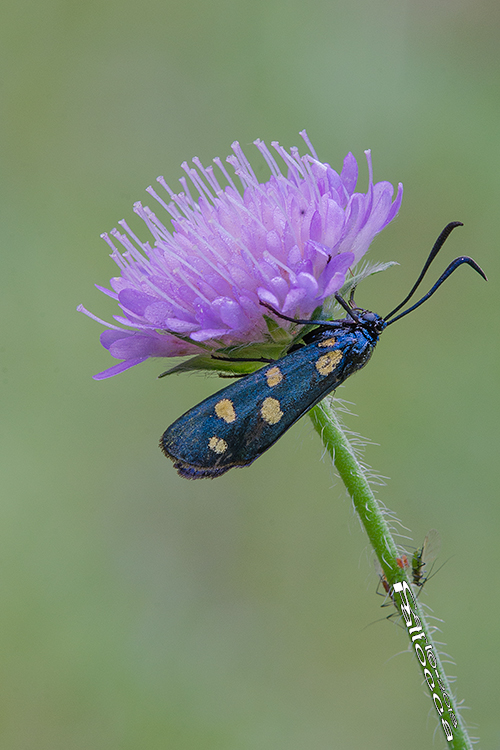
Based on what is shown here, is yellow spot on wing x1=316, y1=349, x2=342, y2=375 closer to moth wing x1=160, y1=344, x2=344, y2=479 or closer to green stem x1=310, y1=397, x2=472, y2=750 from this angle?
moth wing x1=160, y1=344, x2=344, y2=479

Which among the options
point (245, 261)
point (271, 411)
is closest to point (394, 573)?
point (271, 411)

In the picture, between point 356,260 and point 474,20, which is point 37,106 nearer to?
point 474,20

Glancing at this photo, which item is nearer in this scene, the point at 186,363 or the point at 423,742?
the point at 186,363

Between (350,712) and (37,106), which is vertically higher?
(37,106)

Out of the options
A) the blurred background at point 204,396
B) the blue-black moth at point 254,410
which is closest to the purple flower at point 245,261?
the blue-black moth at point 254,410

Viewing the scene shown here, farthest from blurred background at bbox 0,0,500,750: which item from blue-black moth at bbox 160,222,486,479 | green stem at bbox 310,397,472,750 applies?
blue-black moth at bbox 160,222,486,479

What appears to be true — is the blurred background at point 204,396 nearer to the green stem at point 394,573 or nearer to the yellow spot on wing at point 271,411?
the green stem at point 394,573

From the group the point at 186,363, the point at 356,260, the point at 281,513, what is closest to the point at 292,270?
the point at 356,260

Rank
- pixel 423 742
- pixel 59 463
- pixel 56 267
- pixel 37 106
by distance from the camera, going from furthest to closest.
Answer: pixel 37 106
pixel 56 267
pixel 59 463
pixel 423 742
